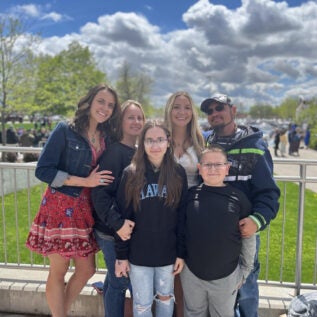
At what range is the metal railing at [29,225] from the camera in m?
3.19

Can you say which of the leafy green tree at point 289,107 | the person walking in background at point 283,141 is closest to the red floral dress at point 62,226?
the person walking in background at point 283,141

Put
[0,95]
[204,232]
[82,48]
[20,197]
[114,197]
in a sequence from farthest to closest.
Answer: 1. [82,48]
2. [0,95]
3. [20,197]
4. [114,197]
5. [204,232]

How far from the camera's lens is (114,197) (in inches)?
96.7

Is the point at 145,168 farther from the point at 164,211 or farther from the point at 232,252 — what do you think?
the point at 232,252

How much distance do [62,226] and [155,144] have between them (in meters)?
0.98

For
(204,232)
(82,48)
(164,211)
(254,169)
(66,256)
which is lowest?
(66,256)

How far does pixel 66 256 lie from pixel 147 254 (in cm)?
72

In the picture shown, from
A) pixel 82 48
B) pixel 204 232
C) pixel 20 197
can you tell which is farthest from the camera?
pixel 82 48

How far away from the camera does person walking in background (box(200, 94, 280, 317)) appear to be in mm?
2383

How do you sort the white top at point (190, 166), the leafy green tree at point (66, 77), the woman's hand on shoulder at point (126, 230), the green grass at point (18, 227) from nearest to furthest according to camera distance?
the woman's hand on shoulder at point (126, 230)
the white top at point (190, 166)
the green grass at point (18, 227)
the leafy green tree at point (66, 77)

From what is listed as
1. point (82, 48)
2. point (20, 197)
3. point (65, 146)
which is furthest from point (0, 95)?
point (82, 48)

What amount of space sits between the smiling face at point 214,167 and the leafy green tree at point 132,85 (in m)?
37.9

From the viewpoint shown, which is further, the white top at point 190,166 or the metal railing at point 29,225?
the metal railing at point 29,225

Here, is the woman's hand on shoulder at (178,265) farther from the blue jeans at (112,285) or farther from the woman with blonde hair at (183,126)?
the woman with blonde hair at (183,126)
